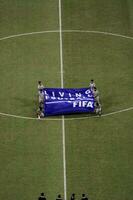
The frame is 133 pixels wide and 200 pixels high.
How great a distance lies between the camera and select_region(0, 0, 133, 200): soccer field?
122 ft

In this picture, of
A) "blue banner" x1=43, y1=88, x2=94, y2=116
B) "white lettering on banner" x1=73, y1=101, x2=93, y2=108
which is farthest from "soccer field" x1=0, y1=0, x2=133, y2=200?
"white lettering on banner" x1=73, y1=101, x2=93, y2=108

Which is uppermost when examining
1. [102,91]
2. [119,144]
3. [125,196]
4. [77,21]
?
[77,21]

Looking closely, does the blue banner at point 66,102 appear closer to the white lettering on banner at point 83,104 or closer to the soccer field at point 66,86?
the white lettering on banner at point 83,104

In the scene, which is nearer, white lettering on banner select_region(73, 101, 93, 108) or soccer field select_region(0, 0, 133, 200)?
soccer field select_region(0, 0, 133, 200)

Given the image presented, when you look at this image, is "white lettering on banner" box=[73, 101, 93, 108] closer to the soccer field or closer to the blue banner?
the blue banner

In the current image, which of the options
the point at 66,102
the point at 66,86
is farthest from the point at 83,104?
the point at 66,86

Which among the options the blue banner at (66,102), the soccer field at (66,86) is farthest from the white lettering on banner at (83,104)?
the soccer field at (66,86)

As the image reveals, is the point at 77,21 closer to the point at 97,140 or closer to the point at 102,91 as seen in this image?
the point at 102,91

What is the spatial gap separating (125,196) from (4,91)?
10783 millimetres

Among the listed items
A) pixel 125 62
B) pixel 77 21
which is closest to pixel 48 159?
pixel 125 62

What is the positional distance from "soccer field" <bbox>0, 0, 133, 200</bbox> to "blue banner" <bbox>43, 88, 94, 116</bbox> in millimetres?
394

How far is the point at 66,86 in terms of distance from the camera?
141ft

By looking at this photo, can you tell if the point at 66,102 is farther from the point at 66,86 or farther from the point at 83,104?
the point at 66,86

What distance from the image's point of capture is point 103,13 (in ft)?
161
